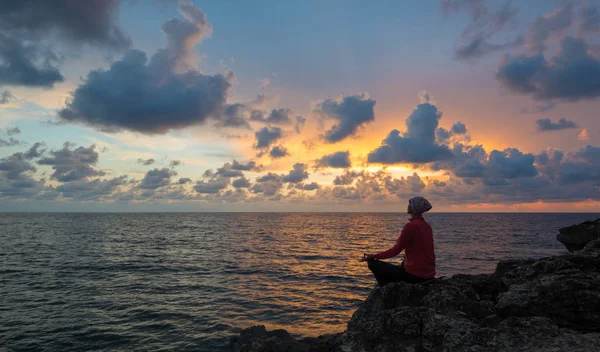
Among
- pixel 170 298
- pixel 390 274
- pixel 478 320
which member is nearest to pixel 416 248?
pixel 390 274

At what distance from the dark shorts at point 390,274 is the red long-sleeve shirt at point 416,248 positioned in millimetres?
121

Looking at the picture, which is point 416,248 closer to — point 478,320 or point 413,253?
point 413,253

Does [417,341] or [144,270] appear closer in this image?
[417,341]

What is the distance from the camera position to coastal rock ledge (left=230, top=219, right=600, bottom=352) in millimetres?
4918

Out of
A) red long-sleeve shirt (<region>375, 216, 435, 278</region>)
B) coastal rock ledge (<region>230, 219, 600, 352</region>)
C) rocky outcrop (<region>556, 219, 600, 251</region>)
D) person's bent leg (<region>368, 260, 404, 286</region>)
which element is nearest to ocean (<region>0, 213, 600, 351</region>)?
person's bent leg (<region>368, 260, 404, 286</region>)

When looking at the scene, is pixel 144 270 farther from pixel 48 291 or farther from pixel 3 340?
pixel 3 340

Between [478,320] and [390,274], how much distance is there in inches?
109

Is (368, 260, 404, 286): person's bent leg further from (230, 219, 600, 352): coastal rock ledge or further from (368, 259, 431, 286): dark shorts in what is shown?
(230, 219, 600, 352): coastal rock ledge

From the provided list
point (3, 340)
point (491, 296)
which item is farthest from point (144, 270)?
point (491, 296)

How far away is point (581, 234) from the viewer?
714 inches

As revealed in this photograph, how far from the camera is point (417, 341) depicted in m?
5.58

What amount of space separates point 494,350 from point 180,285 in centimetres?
2169

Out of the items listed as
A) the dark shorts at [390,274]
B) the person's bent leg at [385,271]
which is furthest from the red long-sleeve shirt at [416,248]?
the person's bent leg at [385,271]

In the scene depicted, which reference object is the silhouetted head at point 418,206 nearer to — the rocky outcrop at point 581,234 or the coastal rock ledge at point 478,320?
the coastal rock ledge at point 478,320
